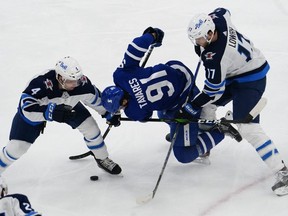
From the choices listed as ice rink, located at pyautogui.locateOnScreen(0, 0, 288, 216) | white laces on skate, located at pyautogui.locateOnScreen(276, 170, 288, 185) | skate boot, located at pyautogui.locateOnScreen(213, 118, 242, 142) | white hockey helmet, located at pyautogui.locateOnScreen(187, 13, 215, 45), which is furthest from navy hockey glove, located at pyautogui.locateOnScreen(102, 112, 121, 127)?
white laces on skate, located at pyautogui.locateOnScreen(276, 170, 288, 185)

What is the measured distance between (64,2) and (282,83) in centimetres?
361

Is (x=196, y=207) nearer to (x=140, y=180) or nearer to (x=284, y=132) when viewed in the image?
(x=140, y=180)

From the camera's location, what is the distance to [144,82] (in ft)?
12.9

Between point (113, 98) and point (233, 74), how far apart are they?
2.83 feet

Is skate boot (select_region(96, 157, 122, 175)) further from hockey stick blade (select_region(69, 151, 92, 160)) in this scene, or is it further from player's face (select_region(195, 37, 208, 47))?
player's face (select_region(195, 37, 208, 47))

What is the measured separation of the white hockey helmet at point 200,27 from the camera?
3793 millimetres

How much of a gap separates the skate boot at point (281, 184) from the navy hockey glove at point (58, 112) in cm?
144

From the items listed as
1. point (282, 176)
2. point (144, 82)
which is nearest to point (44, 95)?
point (144, 82)

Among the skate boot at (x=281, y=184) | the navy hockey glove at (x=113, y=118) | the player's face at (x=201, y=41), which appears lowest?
the skate boot at (x=281, y=184)

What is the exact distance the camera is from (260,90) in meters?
4.05

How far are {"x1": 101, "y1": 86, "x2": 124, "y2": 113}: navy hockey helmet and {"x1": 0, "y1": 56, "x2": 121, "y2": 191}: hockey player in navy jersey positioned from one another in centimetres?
22

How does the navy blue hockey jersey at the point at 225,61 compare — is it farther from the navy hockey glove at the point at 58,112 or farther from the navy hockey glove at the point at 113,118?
the navy hockey glove at the point at 58,112

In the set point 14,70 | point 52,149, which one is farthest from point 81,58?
point 52,149

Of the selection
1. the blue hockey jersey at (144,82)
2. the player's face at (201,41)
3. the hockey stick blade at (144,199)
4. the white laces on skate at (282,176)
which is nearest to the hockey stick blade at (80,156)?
the blue hockey jersey at (144,82)
